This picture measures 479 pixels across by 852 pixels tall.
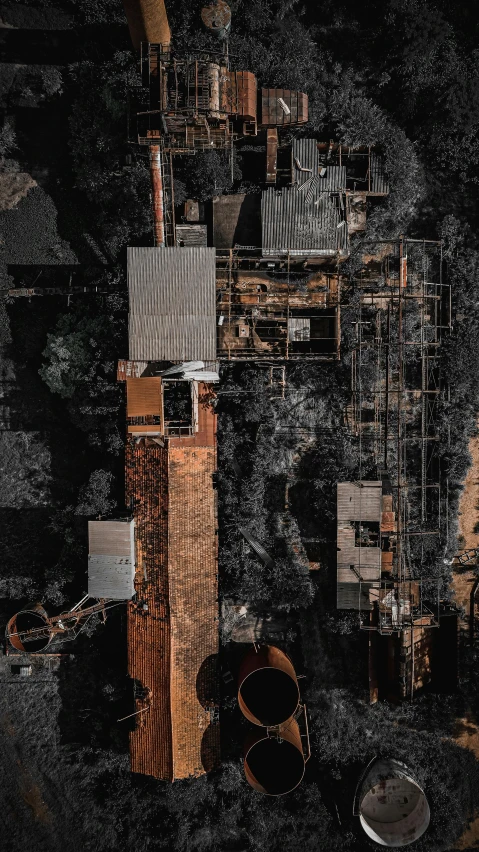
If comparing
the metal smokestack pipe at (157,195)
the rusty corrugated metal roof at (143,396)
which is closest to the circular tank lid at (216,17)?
the metal smokestack pipe at (157,195)

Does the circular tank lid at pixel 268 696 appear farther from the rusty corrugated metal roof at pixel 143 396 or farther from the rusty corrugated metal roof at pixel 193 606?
the rusty corrugated metal roof at pixel 143 396

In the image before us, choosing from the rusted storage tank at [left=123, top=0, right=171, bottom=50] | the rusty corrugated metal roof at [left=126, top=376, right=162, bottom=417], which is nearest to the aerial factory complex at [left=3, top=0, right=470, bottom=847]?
the rusty corrugated metal roof at [left=126, top=376, right=162, bottom=417]

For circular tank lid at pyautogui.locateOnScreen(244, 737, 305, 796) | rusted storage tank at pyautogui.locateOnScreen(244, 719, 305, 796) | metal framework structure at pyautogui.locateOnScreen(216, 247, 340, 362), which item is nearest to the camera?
rusted storage tank at pyautogui.locateOnScreen(244, 719, 305, 796)

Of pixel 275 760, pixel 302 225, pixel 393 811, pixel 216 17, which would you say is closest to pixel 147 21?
pixel 216 17

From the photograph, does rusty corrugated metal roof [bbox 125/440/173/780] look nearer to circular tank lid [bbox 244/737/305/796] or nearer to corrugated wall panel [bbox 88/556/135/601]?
corrugated wall panel [bbox 88/556/135/601]

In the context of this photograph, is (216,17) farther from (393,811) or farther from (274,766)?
(393,811)
